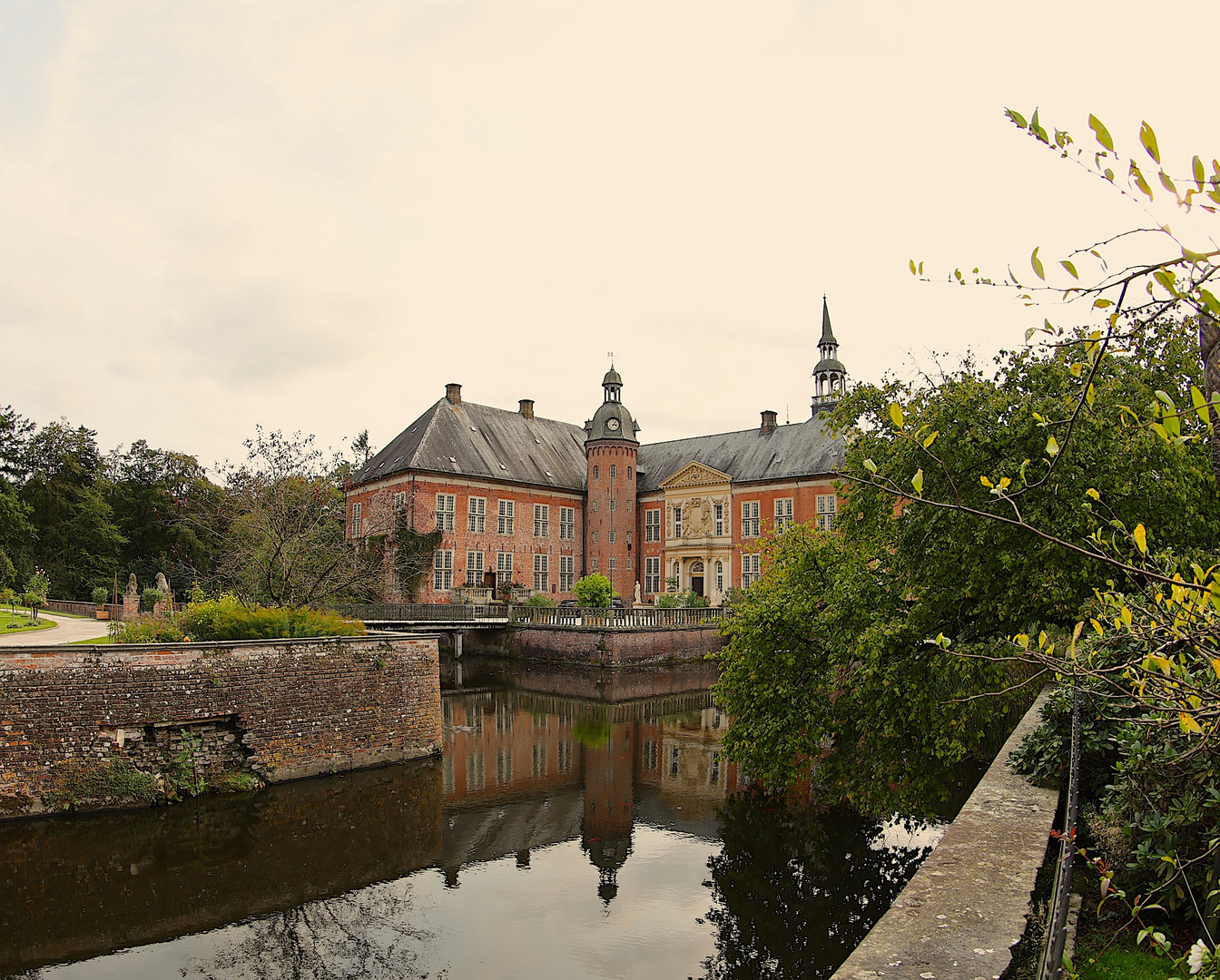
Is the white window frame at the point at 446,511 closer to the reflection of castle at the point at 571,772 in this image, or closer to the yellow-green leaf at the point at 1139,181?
the reflection of castle at the point at 571,772

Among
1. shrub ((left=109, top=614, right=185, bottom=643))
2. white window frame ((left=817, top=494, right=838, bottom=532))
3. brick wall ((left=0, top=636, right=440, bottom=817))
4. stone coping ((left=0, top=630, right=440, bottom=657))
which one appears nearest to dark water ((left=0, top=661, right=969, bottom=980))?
brick wall ((left=0, top=636, right=440, bottom=817))

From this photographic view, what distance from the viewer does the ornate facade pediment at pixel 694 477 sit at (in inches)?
1767

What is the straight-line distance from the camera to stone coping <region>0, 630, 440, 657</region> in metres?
12.5

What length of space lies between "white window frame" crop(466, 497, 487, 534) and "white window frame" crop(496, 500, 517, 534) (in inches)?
35.3

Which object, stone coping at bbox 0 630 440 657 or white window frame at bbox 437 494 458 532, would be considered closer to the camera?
stone coping at bbox 0 630 440 657

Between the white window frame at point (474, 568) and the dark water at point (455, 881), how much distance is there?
2626cm

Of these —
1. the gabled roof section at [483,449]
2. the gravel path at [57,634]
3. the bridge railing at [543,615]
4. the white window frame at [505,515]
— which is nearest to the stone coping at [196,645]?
the gravel path at [57,634]

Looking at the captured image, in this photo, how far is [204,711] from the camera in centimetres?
1343

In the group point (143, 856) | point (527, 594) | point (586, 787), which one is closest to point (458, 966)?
point (143, 856)

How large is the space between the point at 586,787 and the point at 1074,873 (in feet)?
35.3

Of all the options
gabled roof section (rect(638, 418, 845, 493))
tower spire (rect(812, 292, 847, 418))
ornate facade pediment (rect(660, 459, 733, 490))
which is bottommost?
ornate facade pediment (rect(660, 459, 733, 490))

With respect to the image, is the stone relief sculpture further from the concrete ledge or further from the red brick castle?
the concrete ledge

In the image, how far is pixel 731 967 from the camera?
8.13 metres

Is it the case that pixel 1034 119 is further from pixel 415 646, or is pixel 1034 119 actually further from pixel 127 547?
pixel 127 547
